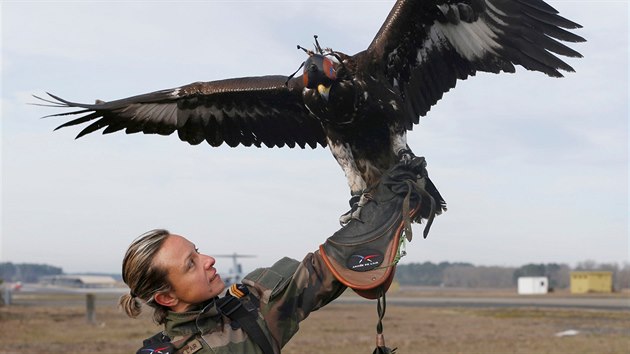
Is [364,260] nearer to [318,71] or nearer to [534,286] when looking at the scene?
[318,71]

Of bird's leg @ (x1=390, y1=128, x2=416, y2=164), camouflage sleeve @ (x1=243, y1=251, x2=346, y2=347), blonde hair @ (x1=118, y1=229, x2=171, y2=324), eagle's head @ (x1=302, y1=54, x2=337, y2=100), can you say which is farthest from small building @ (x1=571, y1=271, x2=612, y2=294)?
blonde hair @ (x1=118, y1=229, x2=171, y2=324)

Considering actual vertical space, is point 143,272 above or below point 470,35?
below

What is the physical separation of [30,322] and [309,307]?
1076 inches

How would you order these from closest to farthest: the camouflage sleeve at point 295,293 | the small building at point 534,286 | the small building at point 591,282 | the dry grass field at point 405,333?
1. the camouflage sleeve at point 295,293
2. the dry grass field at point 405,333
3. the small building at point 591,282
4. the small building at point 534,286

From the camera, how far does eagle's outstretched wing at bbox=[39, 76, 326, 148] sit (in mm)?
3953

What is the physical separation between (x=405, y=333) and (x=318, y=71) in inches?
791

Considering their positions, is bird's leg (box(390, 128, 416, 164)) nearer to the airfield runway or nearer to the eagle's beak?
the eagle's beak

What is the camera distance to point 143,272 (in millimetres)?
2650

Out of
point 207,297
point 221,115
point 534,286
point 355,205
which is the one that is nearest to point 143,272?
point 207,297

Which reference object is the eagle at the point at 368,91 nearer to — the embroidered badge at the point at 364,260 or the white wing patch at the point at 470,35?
the white wing patch at the point at 470,35

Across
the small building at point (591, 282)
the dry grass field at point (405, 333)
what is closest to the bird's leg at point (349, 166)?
the dry grass field at point (405, 333)

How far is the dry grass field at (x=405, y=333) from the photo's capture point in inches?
703

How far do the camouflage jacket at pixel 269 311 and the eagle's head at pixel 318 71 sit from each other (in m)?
0.84

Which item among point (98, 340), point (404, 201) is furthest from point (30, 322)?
point (404, 201)
